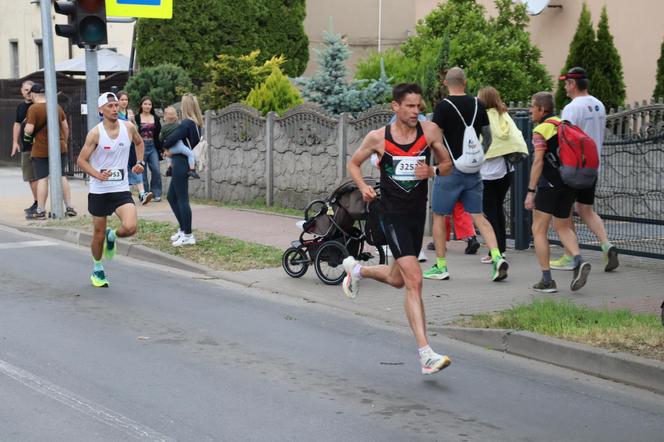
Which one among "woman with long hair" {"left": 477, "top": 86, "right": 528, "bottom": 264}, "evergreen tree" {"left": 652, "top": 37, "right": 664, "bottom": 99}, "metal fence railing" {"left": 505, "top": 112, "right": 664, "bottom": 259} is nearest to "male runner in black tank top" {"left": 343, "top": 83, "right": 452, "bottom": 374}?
"woman with long hair" {"left": 477, "top": 86, "right": 528, "bottom": 264}

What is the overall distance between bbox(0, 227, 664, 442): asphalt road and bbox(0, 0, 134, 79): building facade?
26.0m

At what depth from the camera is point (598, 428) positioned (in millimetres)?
6273

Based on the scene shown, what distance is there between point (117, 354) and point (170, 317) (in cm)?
149

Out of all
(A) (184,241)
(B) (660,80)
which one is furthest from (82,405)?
(B) (660,80)

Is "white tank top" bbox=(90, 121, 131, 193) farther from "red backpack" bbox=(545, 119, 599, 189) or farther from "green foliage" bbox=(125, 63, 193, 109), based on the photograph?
"green foliage" bbox=(125, 63, 193, 109)

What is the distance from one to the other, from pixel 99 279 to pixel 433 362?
4803mm

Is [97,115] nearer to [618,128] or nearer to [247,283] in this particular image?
[247,283]

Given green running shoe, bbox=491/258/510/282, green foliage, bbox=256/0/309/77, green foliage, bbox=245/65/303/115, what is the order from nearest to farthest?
green running shoe, bbox=491/258/510/282 < green foliage, bbox=245/65/303/115 < green foliage, bbox=256/0/309/77

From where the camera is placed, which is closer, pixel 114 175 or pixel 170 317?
pixel 170 317

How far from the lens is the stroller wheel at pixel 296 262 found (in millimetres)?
11012

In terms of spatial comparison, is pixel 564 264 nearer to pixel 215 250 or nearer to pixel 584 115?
pixel 584 115

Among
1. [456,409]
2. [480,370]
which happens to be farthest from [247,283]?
[456,409]

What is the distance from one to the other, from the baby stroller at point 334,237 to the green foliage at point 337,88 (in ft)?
22.8

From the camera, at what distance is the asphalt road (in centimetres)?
616
